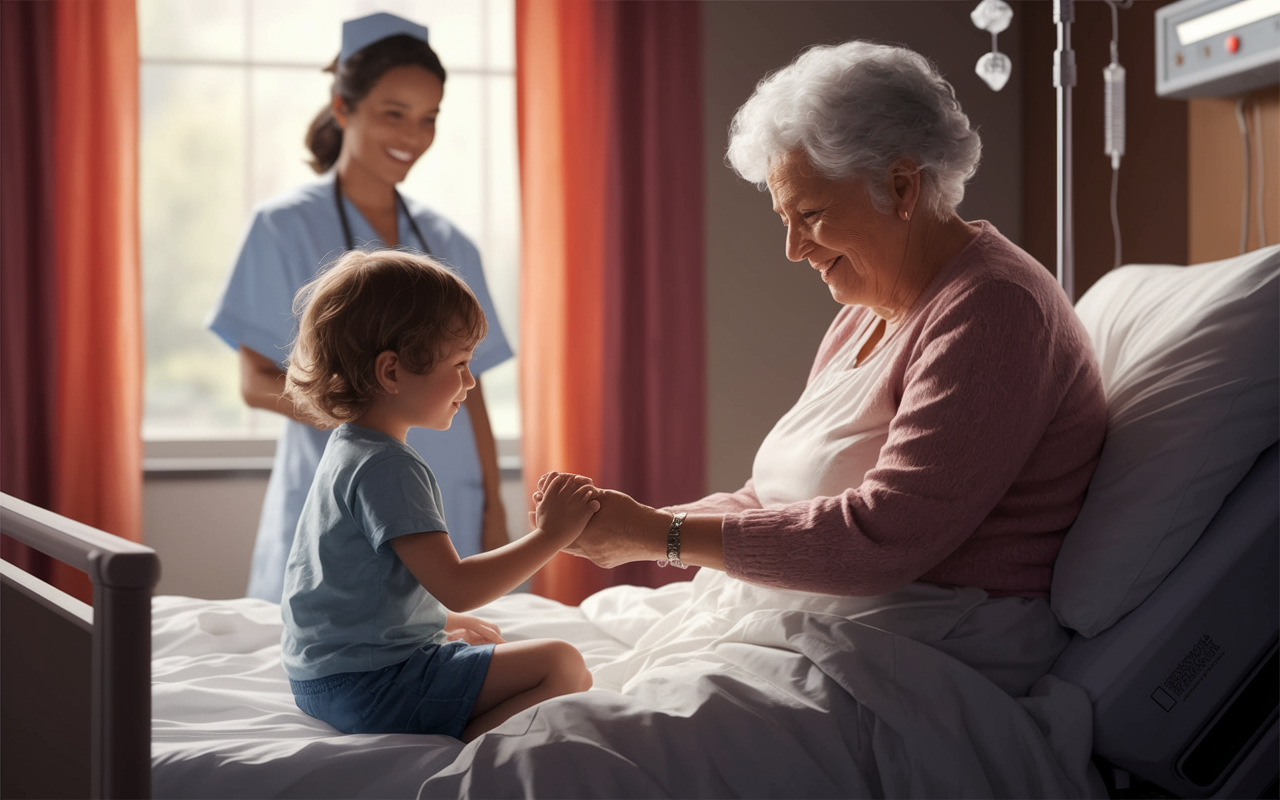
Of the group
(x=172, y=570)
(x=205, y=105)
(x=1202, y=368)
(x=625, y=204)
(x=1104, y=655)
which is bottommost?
(x=172, y=570)

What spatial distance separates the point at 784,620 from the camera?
46.4 inches

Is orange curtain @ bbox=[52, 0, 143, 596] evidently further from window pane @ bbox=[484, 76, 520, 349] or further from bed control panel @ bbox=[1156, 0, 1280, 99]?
bed control panel @ bbox=[1156, 0, 1280, 99]

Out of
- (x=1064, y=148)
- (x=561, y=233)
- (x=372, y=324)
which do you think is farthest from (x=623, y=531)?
(x=561, y=233)

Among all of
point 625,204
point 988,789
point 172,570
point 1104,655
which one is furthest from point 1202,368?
point 172,570

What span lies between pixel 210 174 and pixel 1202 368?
3069 mm

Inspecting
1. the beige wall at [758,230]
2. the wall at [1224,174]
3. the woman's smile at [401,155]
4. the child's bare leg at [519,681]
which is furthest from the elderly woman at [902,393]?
the beige wall at [758,230]

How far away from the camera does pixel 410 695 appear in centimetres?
118

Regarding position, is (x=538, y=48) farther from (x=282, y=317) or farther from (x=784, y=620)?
(x=784, y=620)

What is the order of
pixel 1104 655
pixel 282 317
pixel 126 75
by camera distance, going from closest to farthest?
pixel 1104 655 < pixel 282 317 < pixel 126 75

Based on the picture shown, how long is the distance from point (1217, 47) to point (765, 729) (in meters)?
2.18

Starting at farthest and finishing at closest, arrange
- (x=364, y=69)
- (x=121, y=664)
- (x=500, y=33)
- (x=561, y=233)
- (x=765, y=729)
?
(x=500, y=33)
(x=561, y=233)
(x=364, y=69)
(x=765, y=729)
(x=121, y=664)

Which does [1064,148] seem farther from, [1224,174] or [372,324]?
[372,324]

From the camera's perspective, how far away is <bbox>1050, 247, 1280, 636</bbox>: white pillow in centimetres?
117

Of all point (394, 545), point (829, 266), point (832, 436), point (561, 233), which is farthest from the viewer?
point (561, 233)
